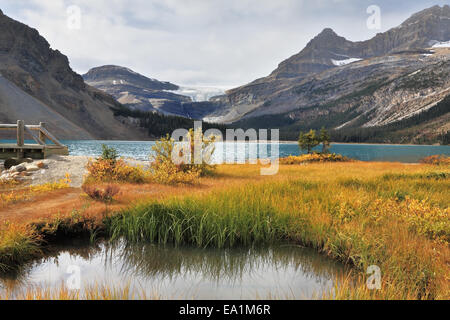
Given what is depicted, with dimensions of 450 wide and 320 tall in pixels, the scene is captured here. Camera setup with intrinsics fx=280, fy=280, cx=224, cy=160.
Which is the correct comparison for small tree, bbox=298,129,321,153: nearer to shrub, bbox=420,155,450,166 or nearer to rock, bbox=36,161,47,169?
shrub, bbox=420,155,450,166

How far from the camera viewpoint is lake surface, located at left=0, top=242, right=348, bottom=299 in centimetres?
457

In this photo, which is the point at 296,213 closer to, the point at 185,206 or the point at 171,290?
the point at 185,206

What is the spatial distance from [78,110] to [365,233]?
206529 mm

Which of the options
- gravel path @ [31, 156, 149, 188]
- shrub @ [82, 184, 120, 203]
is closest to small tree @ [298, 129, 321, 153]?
gravel path @ [31, 156, 149, 188]

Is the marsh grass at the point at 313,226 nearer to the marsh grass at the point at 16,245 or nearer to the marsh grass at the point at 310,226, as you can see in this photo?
the marsh grass at the point at 310,226

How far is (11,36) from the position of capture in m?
189

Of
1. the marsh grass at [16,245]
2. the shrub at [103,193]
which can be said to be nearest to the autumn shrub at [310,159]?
the shrub at [103,193]

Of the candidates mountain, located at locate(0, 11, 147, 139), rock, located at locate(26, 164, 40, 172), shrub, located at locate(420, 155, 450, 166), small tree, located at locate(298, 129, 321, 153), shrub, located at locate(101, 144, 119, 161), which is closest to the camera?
rock, located at locate(26, 164, 40, 172)

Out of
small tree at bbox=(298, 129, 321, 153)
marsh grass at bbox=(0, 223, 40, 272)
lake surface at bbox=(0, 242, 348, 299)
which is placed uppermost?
small tree at bbox=(298, 129, 321, 153)

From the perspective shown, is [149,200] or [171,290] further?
[149,200]

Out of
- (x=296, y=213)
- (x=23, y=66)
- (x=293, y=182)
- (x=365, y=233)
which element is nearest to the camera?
(x=365, y=233)

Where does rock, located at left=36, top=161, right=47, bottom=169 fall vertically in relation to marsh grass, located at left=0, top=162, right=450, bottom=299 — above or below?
above

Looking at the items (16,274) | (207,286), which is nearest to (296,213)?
(207,286)

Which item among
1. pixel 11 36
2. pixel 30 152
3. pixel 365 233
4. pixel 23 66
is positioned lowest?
pixel 365 233
